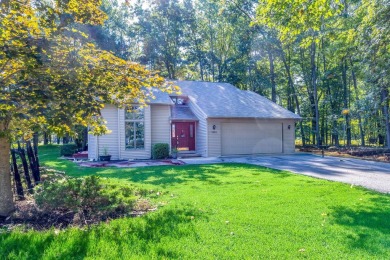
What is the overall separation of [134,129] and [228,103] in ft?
20.7

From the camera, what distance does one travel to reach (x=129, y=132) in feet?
49.8

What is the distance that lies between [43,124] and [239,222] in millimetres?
3614

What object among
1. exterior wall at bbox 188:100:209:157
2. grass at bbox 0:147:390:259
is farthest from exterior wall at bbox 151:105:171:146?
grass at bbox 0:147:390:259

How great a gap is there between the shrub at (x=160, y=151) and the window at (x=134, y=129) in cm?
90

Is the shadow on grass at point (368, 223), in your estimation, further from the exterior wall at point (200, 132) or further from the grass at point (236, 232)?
the exterior wall at point (200, 132)

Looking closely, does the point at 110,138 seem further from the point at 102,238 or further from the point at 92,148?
the point at 102,238

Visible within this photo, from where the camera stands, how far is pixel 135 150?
1520 cm

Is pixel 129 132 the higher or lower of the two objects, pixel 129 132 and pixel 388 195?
the higher

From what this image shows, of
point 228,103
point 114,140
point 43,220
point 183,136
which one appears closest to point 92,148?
point 114,140

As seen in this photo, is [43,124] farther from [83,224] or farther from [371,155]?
[371,155]

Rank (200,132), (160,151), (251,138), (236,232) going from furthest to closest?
(251,138) < (200,132) < (160,151) < (236,232)

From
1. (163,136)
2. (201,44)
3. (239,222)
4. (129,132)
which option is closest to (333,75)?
(201,44)

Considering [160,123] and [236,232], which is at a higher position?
[160,123]

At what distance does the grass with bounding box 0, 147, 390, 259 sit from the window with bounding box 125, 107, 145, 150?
30.8 feet
